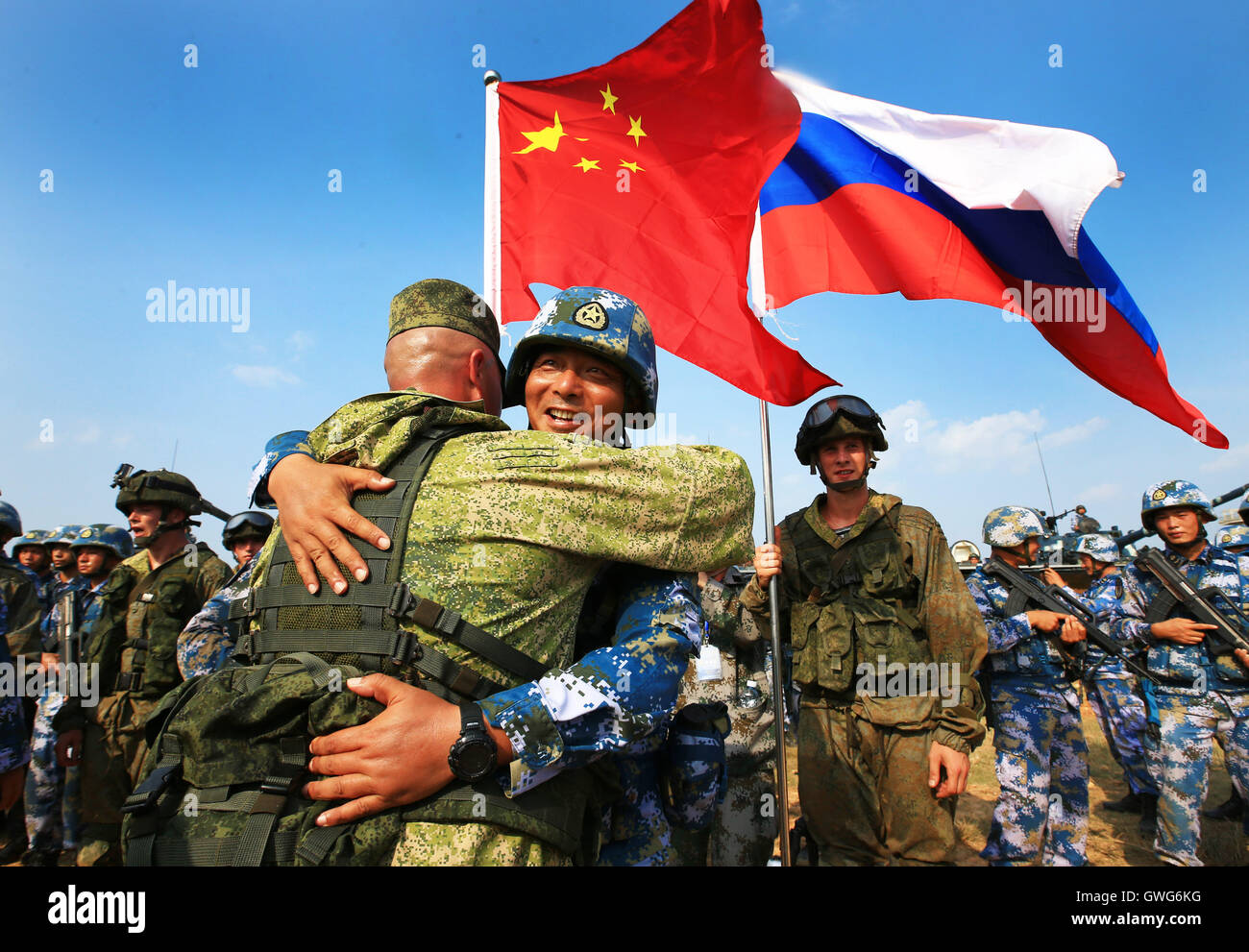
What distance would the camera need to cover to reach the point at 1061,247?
4531 mm

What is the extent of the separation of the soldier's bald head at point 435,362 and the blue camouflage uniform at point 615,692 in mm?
394

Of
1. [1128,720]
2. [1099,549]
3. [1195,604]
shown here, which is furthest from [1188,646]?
[1099,549]

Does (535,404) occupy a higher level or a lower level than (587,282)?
lower

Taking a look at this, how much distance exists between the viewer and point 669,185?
4723 millimetres

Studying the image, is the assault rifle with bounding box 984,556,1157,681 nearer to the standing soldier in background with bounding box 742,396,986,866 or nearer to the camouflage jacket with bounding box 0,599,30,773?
the standing soldier in background with bounding box 742,396,986,866

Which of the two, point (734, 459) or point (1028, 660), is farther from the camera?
point (1028, 660)

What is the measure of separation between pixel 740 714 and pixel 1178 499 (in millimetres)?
4872

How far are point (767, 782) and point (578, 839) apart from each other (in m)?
3.91

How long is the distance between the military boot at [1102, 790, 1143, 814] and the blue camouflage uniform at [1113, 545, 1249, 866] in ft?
6.13

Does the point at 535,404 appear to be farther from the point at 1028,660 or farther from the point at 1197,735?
the point at 1197,735

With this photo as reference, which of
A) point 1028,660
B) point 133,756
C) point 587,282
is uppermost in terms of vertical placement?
point 587,282

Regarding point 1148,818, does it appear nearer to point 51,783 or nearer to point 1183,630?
point 1183,630

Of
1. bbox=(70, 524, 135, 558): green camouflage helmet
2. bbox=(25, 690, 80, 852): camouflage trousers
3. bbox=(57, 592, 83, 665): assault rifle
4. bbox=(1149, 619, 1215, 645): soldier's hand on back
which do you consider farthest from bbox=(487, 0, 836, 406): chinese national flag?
bbox=(70, 524, 135, 558): green camouflage helmet

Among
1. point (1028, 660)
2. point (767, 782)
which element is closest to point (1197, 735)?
point (1028, 660)
